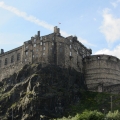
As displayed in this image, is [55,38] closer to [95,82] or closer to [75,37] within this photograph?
[75,37]

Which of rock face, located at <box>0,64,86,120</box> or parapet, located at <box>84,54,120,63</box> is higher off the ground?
parapet, located at <box>84,54,120,63</box>

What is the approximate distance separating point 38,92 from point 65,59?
15.3 meters

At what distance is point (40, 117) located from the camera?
267 ft

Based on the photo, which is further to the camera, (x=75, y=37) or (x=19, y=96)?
(x=75, y=37)

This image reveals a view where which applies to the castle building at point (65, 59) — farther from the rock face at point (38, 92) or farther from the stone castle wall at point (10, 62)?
the rock face at point (38, 92)

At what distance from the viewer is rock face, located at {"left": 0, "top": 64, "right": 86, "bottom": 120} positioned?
84875 mm

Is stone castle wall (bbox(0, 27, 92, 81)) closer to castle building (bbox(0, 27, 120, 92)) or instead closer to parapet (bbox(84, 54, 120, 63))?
castle building (bbox(0, 27, 120, 92))

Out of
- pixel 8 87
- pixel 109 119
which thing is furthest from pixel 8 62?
pixel 109 119

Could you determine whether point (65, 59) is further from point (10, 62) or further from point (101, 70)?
point (10, 62)

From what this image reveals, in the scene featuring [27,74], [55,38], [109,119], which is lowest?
[109,119]

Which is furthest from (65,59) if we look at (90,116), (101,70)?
(90,116)

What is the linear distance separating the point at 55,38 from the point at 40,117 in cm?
2733

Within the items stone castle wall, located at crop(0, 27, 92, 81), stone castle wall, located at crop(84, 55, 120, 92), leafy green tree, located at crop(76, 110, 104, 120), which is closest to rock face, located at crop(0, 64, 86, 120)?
stone castle wall, located at crop(0, 27, 92, 81)

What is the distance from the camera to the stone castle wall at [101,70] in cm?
10438
